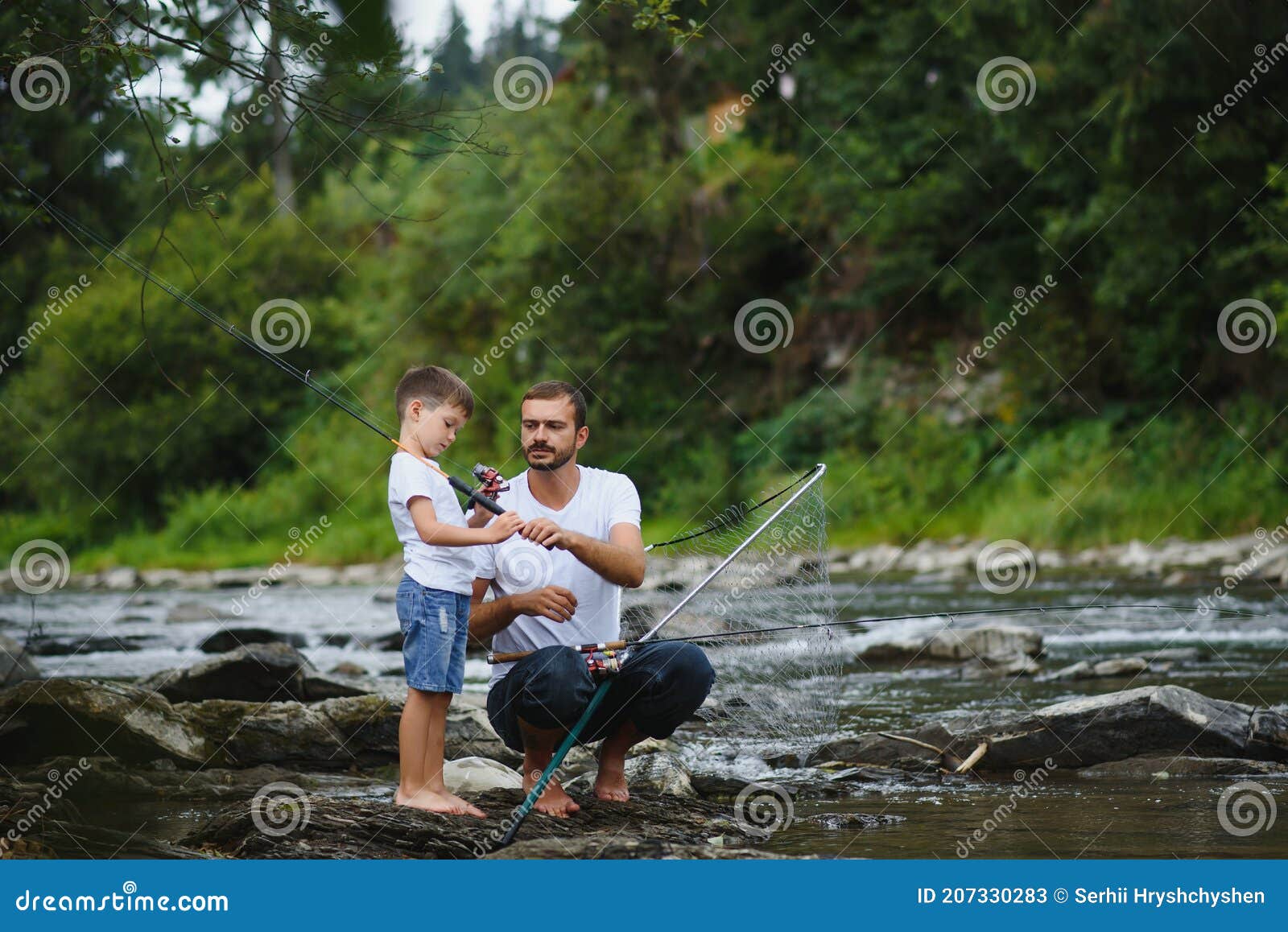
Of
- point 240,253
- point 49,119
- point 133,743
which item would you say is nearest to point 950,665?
point 133,743

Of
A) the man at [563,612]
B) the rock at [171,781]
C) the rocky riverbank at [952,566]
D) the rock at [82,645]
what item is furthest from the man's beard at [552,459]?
the rock at [82,645]

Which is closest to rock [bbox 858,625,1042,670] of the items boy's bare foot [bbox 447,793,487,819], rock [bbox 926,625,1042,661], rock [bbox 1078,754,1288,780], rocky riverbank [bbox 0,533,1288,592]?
rock [bbox 926,625,1042,661]

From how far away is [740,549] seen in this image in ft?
12.8

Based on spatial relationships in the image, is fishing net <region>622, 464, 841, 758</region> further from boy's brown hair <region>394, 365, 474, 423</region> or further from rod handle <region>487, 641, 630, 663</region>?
boy's brown hair <region>394, 365, 474, 423</region>

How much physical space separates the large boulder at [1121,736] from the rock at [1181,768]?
0.26 ft

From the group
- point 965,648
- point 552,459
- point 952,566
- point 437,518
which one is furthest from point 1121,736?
point 952,566

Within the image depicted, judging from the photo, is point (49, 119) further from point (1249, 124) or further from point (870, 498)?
point (1249, 124)

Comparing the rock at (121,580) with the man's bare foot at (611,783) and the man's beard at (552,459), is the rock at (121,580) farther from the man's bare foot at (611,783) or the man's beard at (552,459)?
the man's beard at (552,459)

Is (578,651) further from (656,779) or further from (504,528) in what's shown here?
(656,779)

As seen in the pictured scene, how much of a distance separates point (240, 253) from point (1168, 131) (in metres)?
22.1

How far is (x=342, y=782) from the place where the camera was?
4.68m

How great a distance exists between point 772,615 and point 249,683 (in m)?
3.10

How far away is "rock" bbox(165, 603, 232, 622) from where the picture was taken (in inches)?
482

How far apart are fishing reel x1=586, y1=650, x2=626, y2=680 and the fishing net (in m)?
0.56
